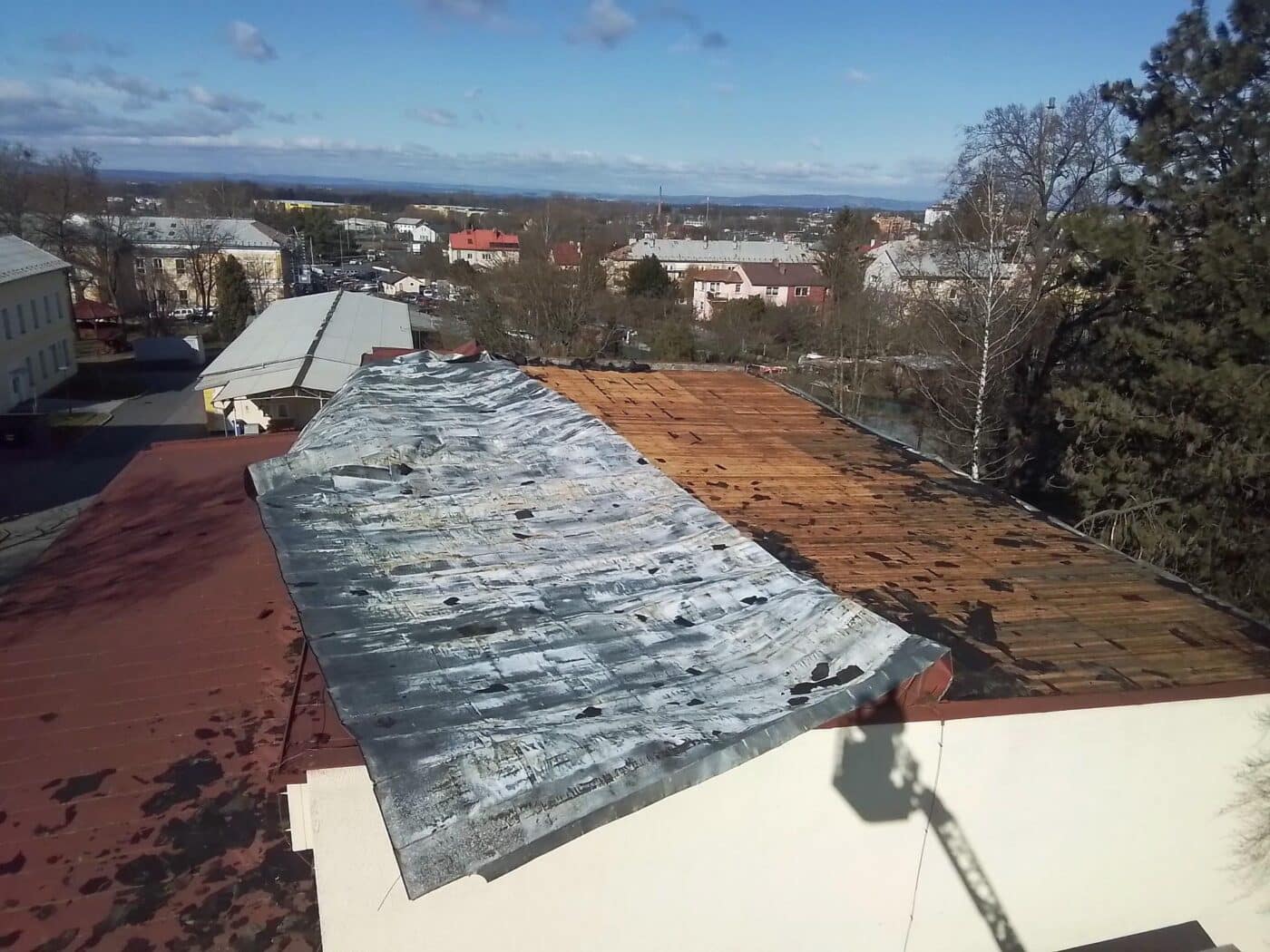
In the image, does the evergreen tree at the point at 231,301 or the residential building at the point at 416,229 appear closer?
the evergreen tree at the point at 231,301

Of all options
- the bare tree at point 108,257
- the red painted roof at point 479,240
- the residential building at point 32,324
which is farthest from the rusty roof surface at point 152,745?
the red painted roof at point 479,240

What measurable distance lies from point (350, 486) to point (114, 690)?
5.54 feet

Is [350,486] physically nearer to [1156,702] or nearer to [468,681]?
[468,681]

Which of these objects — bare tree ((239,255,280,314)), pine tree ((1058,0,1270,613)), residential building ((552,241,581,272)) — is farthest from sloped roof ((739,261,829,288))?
pine tree ((1058,0,1270,613))

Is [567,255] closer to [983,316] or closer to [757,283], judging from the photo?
[757,283]

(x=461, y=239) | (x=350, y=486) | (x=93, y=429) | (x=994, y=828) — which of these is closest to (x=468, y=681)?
(x=350, y=486)

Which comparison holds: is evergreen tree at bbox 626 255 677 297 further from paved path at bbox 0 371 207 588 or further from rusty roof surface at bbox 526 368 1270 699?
rusty roof surface at bbox 526 368 1270 699

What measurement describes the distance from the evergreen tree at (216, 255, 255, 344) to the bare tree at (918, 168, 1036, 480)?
31921 mm

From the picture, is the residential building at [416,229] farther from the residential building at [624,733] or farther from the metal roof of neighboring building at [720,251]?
the residential building at [624,733]

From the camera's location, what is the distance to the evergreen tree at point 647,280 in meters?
36.9

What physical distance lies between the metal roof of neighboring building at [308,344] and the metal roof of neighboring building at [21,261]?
7.41m

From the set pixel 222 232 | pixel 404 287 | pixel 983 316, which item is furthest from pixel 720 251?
pixel 983 316

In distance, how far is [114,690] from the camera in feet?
14.9

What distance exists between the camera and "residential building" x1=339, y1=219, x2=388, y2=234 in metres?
94.3
